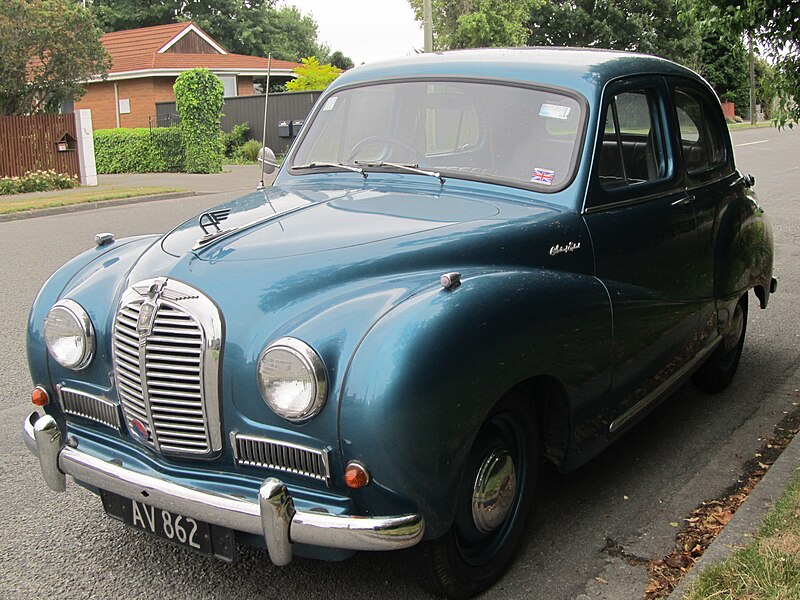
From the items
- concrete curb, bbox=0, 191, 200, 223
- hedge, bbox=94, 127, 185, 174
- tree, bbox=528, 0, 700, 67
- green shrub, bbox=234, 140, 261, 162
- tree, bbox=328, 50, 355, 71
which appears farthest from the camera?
tree, bbox=328, 50, 355, 71

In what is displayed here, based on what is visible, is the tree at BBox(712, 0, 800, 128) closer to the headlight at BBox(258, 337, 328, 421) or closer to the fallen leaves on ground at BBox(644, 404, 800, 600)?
the fallen leaves on ground at BBox(644, 404, 800, 600)

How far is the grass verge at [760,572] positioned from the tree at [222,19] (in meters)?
53.6

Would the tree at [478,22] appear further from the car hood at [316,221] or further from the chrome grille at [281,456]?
the chrome grille at [281,456]

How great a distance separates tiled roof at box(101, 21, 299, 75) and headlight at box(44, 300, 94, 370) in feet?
114

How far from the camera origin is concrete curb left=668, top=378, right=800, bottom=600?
10.2 feet

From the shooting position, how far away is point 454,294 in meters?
2.80

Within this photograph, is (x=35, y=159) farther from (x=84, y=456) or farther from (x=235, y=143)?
(x=84, y=456)

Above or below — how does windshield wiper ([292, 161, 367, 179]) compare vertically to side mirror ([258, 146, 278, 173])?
above

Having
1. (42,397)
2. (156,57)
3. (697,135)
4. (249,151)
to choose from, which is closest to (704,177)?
(697,135)

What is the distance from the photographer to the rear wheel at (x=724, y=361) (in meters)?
5.27

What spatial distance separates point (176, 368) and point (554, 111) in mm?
2037

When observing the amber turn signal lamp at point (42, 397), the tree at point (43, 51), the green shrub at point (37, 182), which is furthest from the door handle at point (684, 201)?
the tree at point (43, 51)

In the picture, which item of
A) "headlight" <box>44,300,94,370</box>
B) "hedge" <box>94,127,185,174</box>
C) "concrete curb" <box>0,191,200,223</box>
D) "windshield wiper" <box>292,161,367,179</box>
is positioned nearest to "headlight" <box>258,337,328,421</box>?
"headlight" <box>44,300,94,370</box>

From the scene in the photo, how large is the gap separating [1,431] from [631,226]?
341cm
